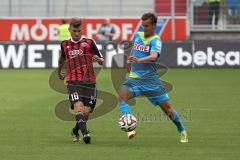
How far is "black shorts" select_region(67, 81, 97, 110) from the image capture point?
12.1 metres

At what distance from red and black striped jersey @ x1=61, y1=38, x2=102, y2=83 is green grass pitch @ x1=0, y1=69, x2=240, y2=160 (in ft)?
3.39

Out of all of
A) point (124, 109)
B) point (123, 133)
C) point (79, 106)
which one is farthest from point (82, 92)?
point (123, 133)

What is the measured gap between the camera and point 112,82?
731 inches

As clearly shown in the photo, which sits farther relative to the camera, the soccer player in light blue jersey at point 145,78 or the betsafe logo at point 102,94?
the betsafe logo at point 102,94

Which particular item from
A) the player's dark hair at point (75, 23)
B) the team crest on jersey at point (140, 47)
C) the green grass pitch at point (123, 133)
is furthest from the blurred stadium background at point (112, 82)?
the player's dark hair at point (75, 23)

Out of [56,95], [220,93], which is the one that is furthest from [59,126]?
[220,93]

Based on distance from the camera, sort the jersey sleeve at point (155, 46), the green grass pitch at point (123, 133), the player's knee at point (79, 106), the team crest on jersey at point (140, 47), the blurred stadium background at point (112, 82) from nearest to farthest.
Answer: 1. the green grass pitch at point (123, 133)
2. the blurred stadium background at point (112, 82)
3. the jersey sleeve at point (155, 46)
4. the team crest on jersey at point (140, 47)
5. the player's knee at point (79, 106)

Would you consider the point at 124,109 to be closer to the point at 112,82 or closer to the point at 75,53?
the point at 75,53

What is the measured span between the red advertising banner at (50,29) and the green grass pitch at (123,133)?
1430 cm

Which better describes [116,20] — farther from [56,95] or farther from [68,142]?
[68,142]

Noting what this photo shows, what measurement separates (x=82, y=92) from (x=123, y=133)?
1.65 metres

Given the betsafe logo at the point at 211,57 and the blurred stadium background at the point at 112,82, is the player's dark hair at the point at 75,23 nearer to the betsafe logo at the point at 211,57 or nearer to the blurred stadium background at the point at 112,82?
the blurred stadium background at the point at 112,82

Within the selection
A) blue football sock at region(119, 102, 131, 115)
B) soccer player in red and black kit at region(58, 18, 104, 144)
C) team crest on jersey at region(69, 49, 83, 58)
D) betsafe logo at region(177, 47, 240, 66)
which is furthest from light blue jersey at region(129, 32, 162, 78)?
betsafe logo at region(177, 47, 240, 66)

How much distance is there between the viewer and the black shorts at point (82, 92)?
12148 mm
